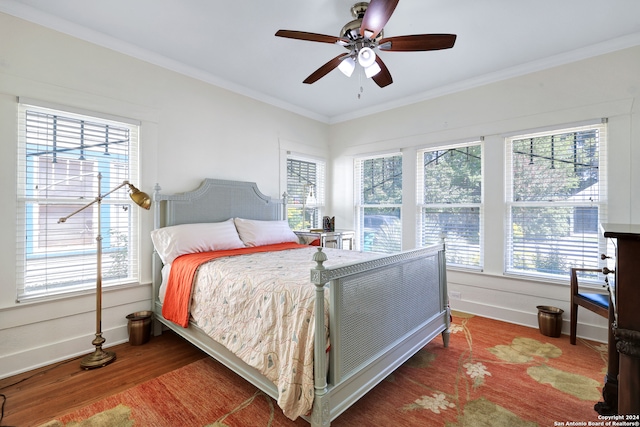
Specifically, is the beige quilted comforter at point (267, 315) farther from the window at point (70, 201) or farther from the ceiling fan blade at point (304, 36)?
the ceiling fan blade at point (304, 36)

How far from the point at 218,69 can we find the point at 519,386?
157 inches

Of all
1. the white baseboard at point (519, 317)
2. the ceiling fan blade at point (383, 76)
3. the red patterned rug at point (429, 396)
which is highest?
the ceiling fan blade at point (383, 76)

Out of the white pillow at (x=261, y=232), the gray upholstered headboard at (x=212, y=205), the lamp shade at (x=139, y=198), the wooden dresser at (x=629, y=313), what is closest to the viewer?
the wooden dresser at (x=629, y=313)

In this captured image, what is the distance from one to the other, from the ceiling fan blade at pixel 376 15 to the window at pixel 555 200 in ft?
7.62

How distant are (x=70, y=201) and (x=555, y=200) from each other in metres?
4.65

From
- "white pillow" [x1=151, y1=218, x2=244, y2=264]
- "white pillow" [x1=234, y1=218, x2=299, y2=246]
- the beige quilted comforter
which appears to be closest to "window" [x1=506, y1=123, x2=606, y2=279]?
the beige quilted comforter

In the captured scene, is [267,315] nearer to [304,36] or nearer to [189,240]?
[189,240]

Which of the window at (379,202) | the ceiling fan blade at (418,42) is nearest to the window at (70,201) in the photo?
the ceiling fan blade at (418,42)

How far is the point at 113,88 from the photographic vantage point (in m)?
2.75

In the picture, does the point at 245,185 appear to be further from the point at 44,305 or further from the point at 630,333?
the point at 630,333

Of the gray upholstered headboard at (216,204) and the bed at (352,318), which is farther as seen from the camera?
the gray upholstered headboard at (216,204)

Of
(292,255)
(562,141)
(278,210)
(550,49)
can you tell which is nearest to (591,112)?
(562,141)

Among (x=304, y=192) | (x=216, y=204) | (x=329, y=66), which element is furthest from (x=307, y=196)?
(x=329, y=66)

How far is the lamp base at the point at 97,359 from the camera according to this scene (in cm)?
232
